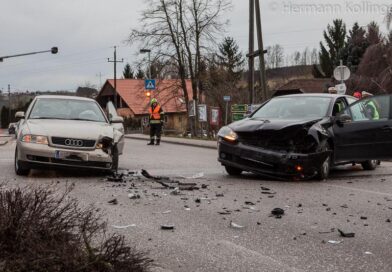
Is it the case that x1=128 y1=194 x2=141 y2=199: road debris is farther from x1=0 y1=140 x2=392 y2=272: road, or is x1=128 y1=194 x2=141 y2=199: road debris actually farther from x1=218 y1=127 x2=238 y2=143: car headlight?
x1=218 y1=127 x2=238 y2=143: car headlight

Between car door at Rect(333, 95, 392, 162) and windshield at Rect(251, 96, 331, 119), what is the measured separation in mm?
414

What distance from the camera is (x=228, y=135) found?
9.55m

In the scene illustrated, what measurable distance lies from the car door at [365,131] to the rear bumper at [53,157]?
4231 millimetres

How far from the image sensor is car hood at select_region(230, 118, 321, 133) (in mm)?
9031

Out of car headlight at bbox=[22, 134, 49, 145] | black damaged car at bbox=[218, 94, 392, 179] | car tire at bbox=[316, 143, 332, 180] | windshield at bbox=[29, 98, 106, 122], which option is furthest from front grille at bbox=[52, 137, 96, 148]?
car tire at bbox=[316, 143, 332, 180]

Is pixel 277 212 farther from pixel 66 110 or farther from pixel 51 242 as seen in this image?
pixel 66 110

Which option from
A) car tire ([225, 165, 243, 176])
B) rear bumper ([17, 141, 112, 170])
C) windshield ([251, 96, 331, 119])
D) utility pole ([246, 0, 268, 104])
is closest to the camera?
rear bumper ([17, 141, 112, 170])

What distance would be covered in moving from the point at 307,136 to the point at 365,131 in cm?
179

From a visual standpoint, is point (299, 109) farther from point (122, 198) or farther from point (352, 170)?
point (122, 198)

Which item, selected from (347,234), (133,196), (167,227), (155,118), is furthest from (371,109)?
(155,118)

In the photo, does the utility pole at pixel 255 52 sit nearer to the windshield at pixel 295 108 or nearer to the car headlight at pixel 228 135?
the windshield at pixel 295 108

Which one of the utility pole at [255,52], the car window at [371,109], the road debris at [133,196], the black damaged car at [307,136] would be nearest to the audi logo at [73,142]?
the road debris at [133,196]

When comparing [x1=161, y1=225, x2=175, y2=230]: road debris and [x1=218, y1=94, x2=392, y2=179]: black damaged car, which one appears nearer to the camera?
[x1=161, y1=225, x2=175, y2=230]: road debris

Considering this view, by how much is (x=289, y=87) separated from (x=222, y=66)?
20.0 meters
